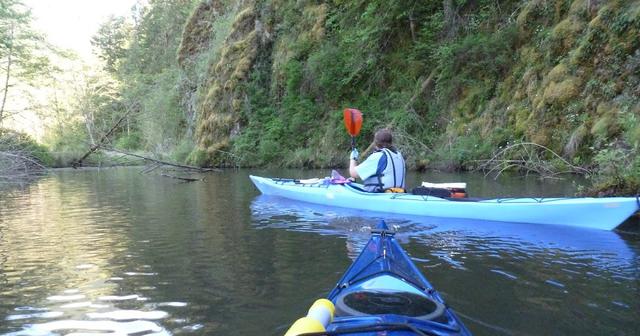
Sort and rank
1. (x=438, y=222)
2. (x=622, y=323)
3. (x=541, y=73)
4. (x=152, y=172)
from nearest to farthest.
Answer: (x=622, y=323), (x=438, y=222), (x=541, y=73), (x=152, y=172)

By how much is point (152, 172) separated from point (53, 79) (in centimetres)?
998

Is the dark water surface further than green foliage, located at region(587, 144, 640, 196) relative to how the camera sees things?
No

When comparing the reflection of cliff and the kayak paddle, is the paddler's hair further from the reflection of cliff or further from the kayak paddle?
the reflection of cliff

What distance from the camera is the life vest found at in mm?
7418

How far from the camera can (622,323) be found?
10.9ft

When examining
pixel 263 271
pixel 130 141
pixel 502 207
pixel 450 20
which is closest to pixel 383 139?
pixel 502 207

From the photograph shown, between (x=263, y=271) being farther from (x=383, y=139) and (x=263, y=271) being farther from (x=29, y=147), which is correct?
(x=29, y=147)

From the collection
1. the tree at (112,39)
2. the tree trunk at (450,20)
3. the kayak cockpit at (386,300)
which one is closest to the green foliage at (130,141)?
→ the tree at (112,39)

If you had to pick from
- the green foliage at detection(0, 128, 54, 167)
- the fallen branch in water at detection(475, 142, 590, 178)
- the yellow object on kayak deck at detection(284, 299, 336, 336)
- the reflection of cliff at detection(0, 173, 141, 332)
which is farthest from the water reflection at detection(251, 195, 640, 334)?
the green foliage at detection(0, 128, 54, 167)

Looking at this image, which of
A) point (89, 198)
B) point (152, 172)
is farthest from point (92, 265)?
point (152, 172)

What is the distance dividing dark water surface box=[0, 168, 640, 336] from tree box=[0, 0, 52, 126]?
52.2 ft

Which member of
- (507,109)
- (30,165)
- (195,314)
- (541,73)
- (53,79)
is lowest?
(195,314)

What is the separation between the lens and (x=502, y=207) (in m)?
6.70

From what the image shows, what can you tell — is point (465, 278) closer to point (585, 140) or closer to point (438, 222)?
point (438, 222)
